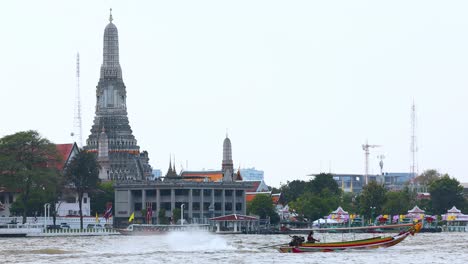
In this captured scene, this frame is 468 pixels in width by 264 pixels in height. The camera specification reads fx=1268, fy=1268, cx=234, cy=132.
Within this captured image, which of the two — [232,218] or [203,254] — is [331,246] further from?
[232,218]

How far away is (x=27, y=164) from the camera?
184125mm

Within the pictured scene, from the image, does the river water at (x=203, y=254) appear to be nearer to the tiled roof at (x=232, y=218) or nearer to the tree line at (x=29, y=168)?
the tree line at (x=29, y=168)

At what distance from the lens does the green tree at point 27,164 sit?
595ft

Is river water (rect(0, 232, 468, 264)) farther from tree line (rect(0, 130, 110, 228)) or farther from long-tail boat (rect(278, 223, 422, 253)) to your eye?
tree line (rect(0, 130, 110, 228))

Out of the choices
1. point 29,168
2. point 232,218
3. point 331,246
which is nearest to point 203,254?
point 331,246

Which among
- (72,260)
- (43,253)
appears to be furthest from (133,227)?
(72,260)

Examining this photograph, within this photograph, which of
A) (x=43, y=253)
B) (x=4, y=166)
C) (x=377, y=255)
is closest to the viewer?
(x=377, y=255)

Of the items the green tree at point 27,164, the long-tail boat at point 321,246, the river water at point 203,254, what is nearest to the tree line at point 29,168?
the green tree at point 27,164

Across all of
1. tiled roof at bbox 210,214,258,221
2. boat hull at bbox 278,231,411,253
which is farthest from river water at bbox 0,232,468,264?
tiled roof at bbox 210,214,258,221

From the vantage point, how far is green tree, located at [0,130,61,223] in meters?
181

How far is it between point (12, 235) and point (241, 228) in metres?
41.2

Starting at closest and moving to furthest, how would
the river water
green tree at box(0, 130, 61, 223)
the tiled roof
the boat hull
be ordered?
the river water → the boat hull → green tree at box(0, 130, 61, 223) → the tiled roof

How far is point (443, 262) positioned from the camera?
→ 3922 inches

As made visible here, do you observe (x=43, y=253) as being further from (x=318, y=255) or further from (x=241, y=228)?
(x=241, y=228)
